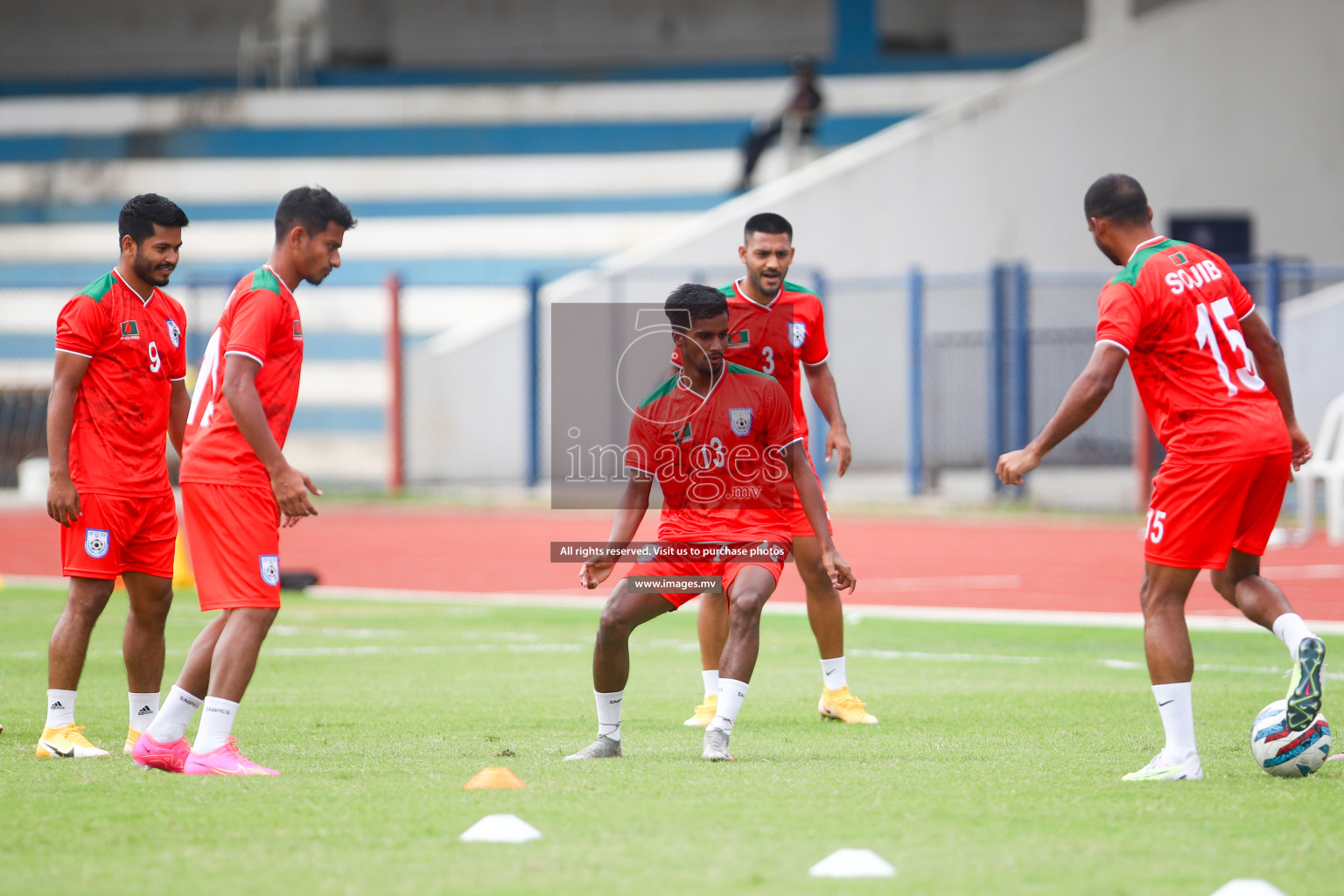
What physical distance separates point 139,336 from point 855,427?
766 inches

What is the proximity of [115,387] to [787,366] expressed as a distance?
3.18 meters

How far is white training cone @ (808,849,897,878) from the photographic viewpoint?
436 cm

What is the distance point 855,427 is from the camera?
25.5 meters

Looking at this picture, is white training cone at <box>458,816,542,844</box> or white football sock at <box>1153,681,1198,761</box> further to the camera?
white football sock at <box>1153,681,1198,761</box>

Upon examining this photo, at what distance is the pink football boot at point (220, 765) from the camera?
5.87m

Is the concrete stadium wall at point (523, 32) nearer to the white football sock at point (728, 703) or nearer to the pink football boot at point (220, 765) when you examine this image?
the white football sock at point (728, 703)

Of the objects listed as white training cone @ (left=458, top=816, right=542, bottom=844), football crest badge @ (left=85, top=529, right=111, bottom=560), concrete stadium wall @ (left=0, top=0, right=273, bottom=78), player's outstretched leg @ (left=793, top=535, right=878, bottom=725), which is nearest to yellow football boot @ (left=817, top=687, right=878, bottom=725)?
player's outstretched leg @ (left=793, top=535, right=878, bottom=725)

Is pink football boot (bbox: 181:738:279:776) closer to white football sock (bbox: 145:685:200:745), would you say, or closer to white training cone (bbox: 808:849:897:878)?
white football sock (bbox: 145:685:200:745)

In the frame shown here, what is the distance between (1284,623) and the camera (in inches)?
237

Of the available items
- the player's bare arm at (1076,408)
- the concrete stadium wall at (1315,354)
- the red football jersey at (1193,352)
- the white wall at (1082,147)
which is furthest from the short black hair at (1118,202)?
the white wall at (1082,147)

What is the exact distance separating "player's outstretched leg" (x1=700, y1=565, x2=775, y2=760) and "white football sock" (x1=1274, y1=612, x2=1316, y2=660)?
193cm

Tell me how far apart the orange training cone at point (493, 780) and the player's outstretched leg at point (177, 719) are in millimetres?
1139

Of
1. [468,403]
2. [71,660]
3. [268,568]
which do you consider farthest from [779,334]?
[468,403]

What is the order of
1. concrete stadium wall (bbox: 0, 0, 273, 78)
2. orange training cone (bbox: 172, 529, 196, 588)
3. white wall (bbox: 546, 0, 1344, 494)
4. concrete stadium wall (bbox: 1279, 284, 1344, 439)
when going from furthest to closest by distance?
concrete stadium wall (bbox: 0, 0, 273, 78) < white wall (bbox: 546, 0, 1344, 494) < concrete stadium wall (bbox: 1279, 284, 1344, 439) < orange training cone (bbox: 172, 529, 196, 588)
